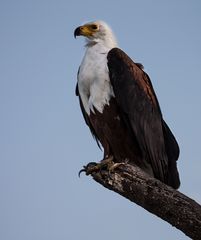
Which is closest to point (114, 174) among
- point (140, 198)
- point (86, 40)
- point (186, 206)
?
point (140, 198)

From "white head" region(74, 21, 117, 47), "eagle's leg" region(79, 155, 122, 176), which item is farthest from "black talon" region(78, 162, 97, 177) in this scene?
"white head" region(74, 21, 117, 47)

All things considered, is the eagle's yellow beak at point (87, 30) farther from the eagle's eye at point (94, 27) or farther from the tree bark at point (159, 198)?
the tree bark at point (159, 198)

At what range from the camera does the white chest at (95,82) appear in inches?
266

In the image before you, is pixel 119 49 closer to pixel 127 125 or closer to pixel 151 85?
pixel 151 85

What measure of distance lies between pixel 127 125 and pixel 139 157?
1.61 feet

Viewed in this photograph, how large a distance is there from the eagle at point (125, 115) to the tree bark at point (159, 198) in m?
1.27

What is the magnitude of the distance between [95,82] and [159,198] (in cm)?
252

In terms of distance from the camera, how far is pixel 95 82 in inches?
267

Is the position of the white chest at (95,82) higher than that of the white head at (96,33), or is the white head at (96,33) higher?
the white head at (96,33)

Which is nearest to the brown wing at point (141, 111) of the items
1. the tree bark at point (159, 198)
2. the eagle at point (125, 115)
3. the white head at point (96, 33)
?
the eagle at point (125, 115)

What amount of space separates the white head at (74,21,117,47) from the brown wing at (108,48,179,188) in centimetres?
46

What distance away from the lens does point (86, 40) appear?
7578 millimetres

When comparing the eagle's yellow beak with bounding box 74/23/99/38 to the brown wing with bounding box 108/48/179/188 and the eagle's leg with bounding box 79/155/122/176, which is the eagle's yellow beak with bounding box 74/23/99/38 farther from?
the eagle's leg with bounding box 79/155/122/176

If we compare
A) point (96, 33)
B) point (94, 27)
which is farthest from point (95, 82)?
point (94, 27)
